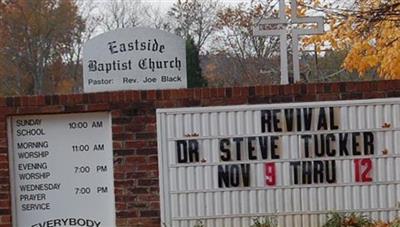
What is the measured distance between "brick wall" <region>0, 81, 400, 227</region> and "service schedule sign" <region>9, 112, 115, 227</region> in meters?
0.11

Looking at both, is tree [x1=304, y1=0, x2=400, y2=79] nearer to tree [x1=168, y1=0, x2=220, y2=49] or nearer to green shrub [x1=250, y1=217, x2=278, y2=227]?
green shrub [x1=250, y1=217, x2=278, y2=227]

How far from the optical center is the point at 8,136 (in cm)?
856

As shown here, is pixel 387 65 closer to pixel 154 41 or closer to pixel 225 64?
pixel 154 41

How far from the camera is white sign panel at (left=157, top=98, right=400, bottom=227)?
27.8 ft

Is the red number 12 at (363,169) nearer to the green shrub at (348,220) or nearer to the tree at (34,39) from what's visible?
the green shrub at (348,220)

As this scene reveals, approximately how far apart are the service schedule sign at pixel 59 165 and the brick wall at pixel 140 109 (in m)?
0.11

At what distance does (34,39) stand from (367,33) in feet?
110

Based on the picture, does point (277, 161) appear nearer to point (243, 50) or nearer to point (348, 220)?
point (348, 220)

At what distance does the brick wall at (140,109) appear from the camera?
8492 mm

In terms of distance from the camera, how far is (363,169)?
8.52 m

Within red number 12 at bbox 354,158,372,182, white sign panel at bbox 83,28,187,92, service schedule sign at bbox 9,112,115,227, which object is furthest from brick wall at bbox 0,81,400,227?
red number 12 at bbox 354,158,372,182

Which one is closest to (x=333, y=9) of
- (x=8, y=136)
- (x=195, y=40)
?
(x=8, y=136)

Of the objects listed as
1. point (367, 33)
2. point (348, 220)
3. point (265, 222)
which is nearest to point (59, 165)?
point (265, 222)

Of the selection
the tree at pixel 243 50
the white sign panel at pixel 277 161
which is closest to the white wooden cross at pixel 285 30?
the white sign panel at pixel 277 161
